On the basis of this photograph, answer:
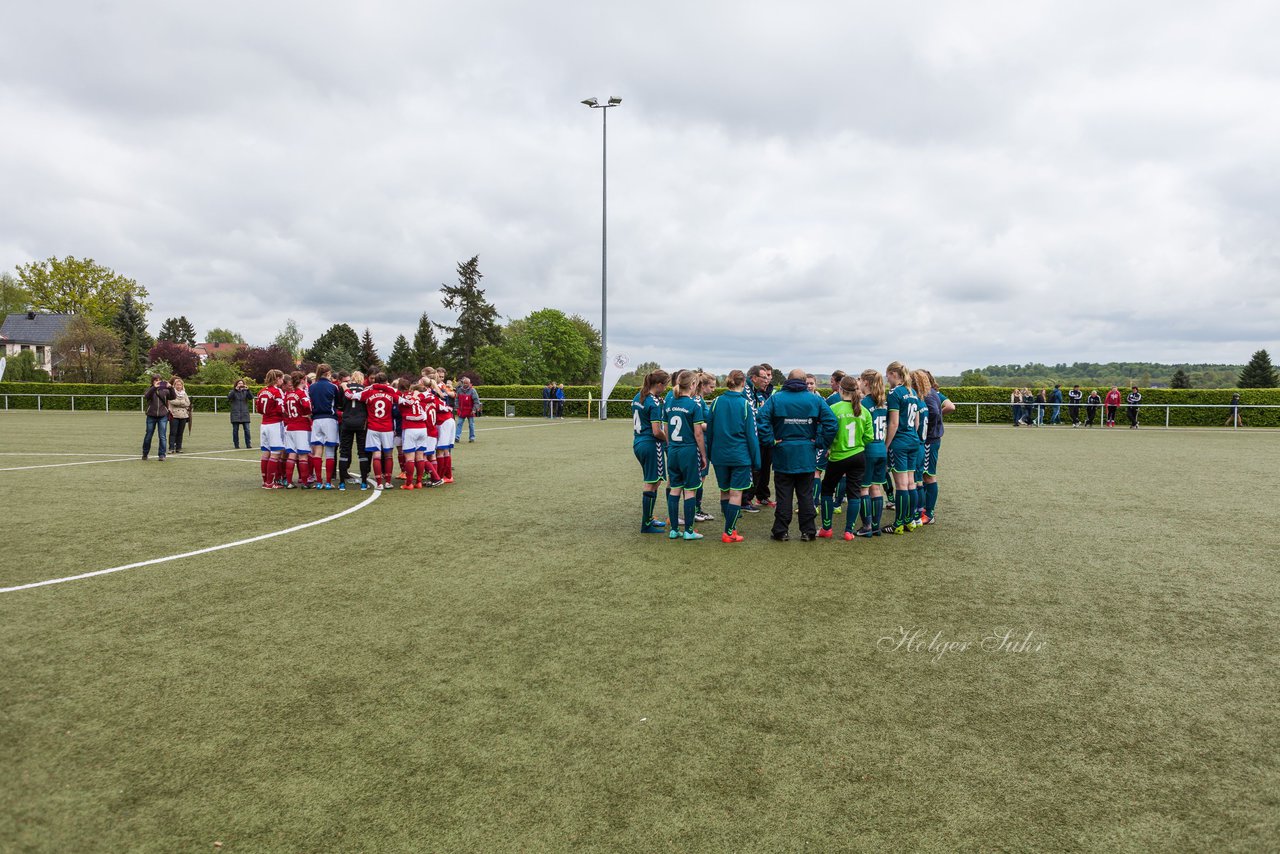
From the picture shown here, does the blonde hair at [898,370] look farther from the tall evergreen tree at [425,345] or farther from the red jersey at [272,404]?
the tall evergreen tree at [425,345]

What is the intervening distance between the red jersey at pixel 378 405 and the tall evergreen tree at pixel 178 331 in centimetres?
12585

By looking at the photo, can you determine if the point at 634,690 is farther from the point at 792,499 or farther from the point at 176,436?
the point at 176,436

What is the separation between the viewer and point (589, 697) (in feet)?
14.4

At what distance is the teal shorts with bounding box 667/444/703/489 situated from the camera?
8445mm

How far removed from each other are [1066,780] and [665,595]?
11.2 feet

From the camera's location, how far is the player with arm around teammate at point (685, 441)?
8.35 m

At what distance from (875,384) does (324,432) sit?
852cm

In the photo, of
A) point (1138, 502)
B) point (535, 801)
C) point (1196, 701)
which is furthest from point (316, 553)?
point (1138, 502)

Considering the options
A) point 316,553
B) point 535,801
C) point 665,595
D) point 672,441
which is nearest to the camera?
point 535,801

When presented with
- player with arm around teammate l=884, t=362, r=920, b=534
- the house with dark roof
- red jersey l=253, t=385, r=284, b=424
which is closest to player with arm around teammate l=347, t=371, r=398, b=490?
red jersey l=253, t=385, r=284, b=424

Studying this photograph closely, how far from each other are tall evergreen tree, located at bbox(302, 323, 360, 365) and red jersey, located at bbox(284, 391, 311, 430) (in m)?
86.7

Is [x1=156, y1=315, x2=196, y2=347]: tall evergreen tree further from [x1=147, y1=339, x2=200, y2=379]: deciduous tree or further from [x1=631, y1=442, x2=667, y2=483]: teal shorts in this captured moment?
[x1=631, y1=442, x2=667, y2=483]: teal shorts

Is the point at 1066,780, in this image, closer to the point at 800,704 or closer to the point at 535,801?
the point at 800,704

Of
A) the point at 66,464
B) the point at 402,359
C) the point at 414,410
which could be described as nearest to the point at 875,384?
the point at 414,410
